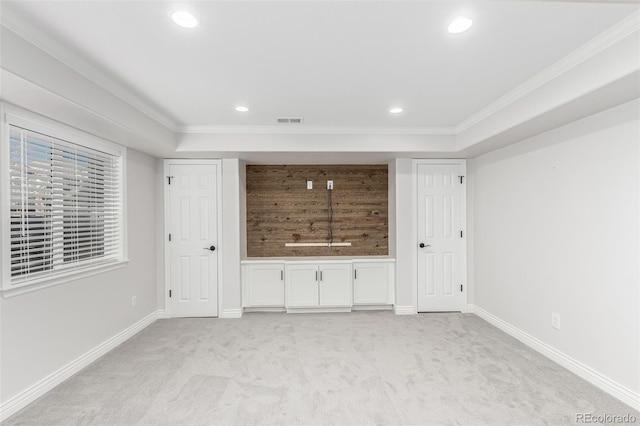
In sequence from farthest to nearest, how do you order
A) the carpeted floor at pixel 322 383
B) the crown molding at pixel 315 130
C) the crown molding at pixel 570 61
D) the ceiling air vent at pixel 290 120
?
the crown molding at pixel 315 130 < the ceiling air vent at pixel 290 120 < the carpeted floor at pixel 322 383 < the crown molding at pixel 570 61

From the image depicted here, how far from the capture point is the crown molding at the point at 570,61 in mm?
1746

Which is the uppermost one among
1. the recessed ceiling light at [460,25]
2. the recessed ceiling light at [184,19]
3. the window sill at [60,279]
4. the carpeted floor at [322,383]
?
the recessed ceiling light at [184,19]

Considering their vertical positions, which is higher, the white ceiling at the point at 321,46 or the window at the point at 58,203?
the white ceiling at the point at 321,46

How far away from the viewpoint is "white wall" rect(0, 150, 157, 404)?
2.19m

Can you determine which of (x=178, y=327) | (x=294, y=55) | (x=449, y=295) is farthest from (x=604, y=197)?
(x=178, y=327)

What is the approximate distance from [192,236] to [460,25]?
3795 millimetres

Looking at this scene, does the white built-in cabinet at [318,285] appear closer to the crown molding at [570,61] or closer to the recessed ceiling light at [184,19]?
the crown molding at [570,61]

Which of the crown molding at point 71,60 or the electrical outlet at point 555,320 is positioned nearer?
the crown molding at point 71,60

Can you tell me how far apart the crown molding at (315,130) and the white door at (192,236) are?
631 mm

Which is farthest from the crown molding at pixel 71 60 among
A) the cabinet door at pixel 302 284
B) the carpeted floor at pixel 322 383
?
the cabinet door at pixel 302 284

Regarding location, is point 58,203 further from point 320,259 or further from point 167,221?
point 320,259

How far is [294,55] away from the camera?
2.05 metres

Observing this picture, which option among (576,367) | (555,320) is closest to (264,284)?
(555,320)

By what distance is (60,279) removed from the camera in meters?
2.57
